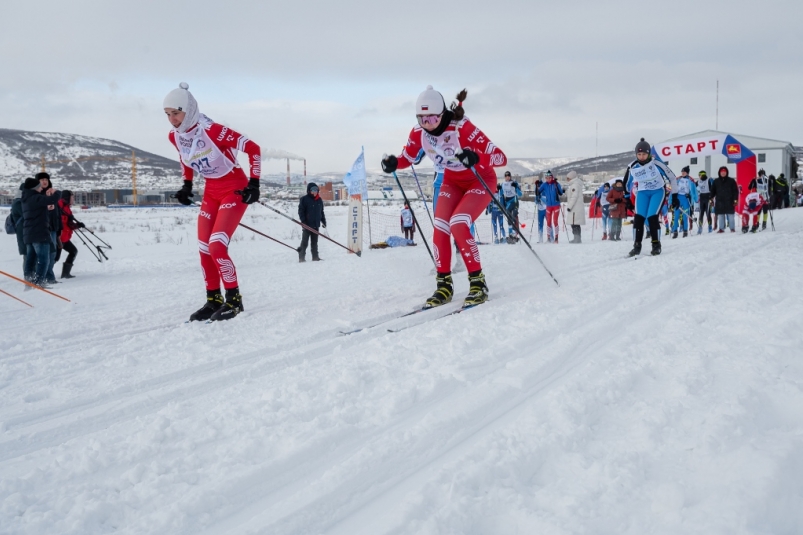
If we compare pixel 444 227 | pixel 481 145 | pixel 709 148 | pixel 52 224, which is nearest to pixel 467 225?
pixel 444 227

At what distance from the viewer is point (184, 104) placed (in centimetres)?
461

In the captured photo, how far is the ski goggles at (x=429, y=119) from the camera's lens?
4.87 metres

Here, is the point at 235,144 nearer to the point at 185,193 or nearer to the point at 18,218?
the point at 185,193

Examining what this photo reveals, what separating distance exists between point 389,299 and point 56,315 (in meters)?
3.33

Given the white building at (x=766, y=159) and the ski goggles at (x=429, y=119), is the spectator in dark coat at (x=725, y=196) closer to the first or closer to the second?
the ski goggles at (x=429, y=119)

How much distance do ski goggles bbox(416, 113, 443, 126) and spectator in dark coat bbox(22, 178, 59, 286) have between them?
255 inches

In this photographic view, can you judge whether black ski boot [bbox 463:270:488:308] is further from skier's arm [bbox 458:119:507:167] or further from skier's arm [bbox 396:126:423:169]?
skier's arm [bbox 396:126:423:169]

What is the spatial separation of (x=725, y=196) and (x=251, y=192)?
13.2 metres

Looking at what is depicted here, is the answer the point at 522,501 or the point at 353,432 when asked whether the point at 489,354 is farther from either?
the point at 522,501

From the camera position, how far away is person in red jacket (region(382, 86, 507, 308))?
484cm

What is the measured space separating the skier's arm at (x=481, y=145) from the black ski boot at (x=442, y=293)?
1186 millimetres

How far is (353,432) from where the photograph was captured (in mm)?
2256

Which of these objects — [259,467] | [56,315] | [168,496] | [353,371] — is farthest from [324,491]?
[56,315]

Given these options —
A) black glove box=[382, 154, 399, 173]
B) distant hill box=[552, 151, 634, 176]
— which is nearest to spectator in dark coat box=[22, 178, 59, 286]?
black glove box=[382, 154, 399, 173]
